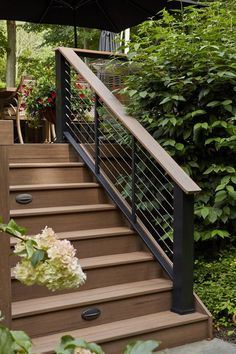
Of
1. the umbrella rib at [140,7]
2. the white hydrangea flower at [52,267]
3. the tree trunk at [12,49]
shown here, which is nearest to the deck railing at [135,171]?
the umbrella rib at [140,7]

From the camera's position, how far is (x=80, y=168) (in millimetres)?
4172

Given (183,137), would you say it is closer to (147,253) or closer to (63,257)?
(147,253)

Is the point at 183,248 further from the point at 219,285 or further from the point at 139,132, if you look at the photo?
the point at 139,132

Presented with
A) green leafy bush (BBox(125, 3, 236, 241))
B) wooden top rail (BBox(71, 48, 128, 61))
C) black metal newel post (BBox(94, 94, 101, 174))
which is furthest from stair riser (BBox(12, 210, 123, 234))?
wooden top rail (BBox(71, 48, 128, 61))

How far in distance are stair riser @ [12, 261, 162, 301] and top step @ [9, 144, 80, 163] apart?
1.31 metres

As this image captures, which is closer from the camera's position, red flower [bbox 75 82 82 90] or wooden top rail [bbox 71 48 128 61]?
wooden top rail [bbox 71 48 128 61]

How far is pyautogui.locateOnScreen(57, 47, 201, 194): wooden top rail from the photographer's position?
314cm

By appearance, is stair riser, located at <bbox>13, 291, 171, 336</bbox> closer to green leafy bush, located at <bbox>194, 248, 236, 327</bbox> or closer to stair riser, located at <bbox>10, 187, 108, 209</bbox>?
green leafy bush, located at <bbox>194, 248, 236, 327</bbox>

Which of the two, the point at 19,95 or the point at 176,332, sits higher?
the point at 19,95

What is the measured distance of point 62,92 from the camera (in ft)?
14.8

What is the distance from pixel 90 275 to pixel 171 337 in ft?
2.16

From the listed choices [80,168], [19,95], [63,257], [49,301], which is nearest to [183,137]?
[80,168]

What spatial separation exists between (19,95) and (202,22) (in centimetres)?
294

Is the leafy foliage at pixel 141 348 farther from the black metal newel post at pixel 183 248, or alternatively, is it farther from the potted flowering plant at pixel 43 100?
the potted flowering plant at pixel 43 100
